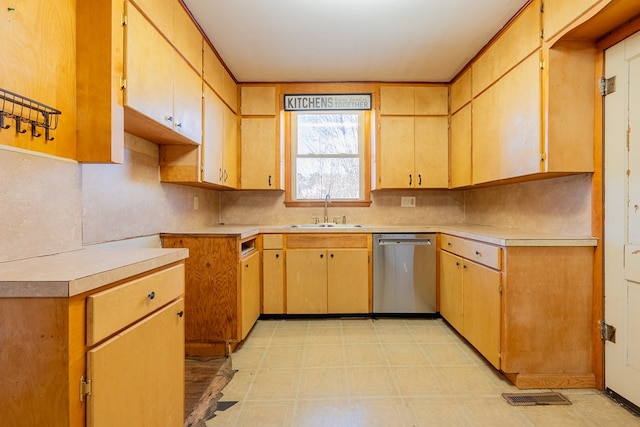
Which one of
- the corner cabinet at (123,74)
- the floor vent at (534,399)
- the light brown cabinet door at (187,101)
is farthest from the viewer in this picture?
the light brown cabinet door at (187,101)

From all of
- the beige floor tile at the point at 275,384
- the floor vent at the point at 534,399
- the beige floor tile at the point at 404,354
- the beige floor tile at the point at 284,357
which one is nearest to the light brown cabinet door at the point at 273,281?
the beige floor tile at the point at 284,357

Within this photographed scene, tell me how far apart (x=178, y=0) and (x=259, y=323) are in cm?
256

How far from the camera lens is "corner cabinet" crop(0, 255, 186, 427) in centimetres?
79

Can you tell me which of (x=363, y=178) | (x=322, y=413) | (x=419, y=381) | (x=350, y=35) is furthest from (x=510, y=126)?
(x=322, y=413)

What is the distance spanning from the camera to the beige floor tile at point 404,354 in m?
2.15

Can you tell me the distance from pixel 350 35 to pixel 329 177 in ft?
4.93

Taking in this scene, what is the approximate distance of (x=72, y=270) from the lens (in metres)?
0.93

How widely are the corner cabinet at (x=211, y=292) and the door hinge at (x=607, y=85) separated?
7.98 feet

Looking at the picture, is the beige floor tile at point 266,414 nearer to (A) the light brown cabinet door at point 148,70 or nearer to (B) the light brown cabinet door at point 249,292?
(B) the light brown cabinet door at point 249,292

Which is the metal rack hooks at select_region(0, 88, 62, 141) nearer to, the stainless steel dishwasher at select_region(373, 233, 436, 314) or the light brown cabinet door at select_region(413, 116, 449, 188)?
the stainless steel dishwasher at select_region(373, 233, 436, 314)

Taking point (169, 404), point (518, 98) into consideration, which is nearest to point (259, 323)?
point (169, 404)

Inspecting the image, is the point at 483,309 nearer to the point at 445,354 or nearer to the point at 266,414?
the point at 445,354

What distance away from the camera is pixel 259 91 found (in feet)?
10.7

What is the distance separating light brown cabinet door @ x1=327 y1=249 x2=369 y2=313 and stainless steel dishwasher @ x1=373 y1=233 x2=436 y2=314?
0.41 ft
